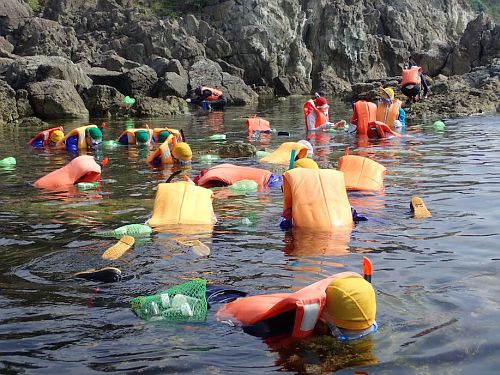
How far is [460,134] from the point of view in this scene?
18438mm

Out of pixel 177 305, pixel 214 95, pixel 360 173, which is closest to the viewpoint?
pixel 177 305

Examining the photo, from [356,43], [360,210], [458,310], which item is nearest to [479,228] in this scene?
[360,210]

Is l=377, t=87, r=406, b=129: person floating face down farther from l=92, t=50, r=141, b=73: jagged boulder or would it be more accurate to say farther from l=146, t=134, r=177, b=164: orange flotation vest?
l=92, t=50, r=141, b=73: jagged boulder

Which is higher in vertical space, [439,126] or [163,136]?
[163,136]

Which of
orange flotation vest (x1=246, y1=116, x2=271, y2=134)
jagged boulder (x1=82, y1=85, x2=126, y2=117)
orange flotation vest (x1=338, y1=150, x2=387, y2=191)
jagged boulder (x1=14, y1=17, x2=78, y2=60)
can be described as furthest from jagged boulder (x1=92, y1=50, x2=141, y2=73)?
orange flotation vest (x1=338, y1=150, x2=387, y2=191)

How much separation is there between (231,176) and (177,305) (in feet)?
19.5

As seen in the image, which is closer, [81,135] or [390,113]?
[81,135]

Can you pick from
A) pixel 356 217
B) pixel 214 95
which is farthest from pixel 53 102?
pixel 356 217

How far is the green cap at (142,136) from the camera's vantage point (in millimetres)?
17438

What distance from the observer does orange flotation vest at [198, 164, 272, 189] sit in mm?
10758

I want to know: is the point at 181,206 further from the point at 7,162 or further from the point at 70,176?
the point at 7,162

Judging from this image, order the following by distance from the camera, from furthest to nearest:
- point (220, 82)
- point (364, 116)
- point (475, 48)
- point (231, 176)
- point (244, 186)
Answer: point (475, 48) → point (220, 82) → point (364, 116) → point (231, 176) → point (244, 186)

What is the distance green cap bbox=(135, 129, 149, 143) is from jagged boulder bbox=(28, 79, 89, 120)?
398 inches

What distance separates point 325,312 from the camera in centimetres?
448
